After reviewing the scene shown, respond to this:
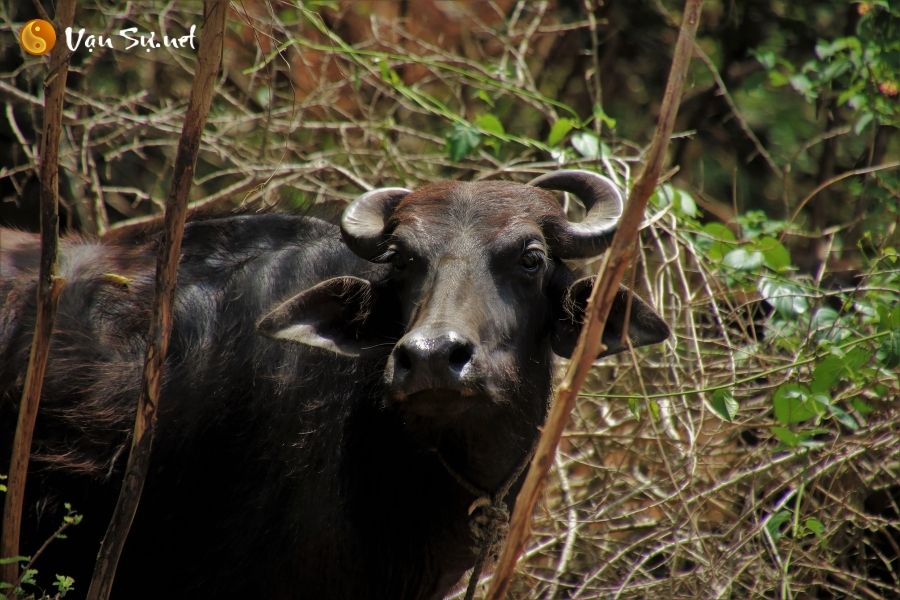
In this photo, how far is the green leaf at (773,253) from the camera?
5023mm

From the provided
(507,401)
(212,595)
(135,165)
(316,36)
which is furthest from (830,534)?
(135,165)

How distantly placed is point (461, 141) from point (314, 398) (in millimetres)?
2014

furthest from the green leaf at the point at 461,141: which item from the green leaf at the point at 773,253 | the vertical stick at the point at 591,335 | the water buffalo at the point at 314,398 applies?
the vertical stick at the point at 591,335

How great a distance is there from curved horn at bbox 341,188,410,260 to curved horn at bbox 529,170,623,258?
0.66 metres

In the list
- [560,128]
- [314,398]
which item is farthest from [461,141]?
[314,398]

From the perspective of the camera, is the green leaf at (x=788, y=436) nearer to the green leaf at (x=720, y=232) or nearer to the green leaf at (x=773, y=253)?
the green leaf at (x=773, y=253)

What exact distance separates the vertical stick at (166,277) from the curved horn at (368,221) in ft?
3.44

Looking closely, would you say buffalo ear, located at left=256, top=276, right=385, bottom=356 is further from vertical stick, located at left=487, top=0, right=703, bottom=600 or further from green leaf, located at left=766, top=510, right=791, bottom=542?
green leaf, located at left=766, top=510, right=791, bottom=542

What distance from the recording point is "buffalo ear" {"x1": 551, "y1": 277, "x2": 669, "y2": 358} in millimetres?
3809

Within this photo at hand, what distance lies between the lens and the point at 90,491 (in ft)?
13.5

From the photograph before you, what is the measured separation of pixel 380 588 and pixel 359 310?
104 cm

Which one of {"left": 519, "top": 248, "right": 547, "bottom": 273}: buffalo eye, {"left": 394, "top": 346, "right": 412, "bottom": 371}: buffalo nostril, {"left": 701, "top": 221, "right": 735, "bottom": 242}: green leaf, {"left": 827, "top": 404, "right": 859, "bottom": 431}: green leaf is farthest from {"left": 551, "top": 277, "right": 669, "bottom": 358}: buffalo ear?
{"left": 701, "top": 221, "right": 735, "bottom": 242}: green leaf

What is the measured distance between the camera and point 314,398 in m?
4.01

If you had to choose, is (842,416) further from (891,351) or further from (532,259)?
(532,259)
